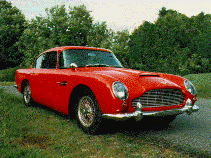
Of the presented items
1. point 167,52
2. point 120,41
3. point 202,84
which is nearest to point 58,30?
point 120,41

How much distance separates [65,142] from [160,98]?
162 centimetres

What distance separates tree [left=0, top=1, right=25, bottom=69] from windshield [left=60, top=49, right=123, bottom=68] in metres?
34.2

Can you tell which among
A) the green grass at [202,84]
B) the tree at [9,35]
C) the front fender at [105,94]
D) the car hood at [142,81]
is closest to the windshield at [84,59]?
the car hood at [142,81]

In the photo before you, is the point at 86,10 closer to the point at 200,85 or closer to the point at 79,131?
the point at 200,85

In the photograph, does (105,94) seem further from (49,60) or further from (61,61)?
(49,60)

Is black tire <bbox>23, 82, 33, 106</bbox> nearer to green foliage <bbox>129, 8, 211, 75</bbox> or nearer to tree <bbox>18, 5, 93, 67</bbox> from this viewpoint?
green foliage <bbox>129, 8, 211, 75</bbox>

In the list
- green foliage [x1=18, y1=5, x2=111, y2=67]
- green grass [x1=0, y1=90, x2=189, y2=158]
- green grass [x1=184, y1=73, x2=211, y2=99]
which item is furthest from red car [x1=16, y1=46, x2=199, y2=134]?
green foliage [x1=18, y1=5, x2=111, y2=67]

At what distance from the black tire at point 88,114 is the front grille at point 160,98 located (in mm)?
609

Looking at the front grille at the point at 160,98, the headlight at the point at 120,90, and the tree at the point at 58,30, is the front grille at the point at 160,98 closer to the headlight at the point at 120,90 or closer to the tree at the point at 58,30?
the headlight at the point at 120,90

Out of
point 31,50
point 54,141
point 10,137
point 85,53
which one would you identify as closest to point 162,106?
point 54,141

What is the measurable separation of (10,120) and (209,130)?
3.76 meters

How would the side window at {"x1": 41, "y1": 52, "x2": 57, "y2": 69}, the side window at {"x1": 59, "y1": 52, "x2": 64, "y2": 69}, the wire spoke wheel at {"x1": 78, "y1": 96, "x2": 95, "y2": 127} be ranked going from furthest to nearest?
the side window at {"x1": 41, "y1": 52, "x2": 57, "y2": 69}
the side window at {"x1": 59, "y1": 52, "x2": 64, "y2": 69}
the wire spoke wheel at {"x1": 78, "y1": 96, "x2": 95, "y2": 127}

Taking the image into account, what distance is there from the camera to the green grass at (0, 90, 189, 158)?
295 centimetres

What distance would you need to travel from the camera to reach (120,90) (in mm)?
3324
